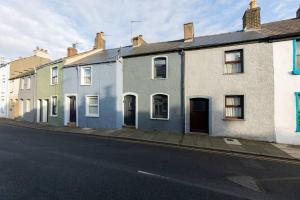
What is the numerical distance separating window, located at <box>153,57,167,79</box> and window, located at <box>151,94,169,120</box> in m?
1.58

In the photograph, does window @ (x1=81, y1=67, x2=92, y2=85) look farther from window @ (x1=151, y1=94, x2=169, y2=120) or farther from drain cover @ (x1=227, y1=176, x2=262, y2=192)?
drain cover @ (x1=227, y1=176, x2=262, y2=192)

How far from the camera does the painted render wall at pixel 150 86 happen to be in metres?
15.3

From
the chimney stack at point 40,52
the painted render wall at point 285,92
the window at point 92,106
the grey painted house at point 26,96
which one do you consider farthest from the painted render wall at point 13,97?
the painted render wall at point 285,92

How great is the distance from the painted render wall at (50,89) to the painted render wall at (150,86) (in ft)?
23.8

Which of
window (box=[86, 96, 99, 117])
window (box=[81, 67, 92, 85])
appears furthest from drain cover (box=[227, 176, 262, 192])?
window (box=[81, 67, 92, 85])

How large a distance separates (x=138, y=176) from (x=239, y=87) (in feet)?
32.6

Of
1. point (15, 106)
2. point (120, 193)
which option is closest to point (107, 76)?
point (120, 193)

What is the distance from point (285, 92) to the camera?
484 inches

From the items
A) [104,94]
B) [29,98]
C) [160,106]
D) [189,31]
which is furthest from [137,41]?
[29,98]

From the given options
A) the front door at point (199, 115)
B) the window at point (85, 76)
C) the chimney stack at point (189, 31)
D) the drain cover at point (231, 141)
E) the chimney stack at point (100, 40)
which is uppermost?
the chimney stack at point (100, 40)

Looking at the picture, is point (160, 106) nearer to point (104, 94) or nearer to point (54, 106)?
point (104, 94)

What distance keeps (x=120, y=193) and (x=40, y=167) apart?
11.3 ft

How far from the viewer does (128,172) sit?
21.5 feet

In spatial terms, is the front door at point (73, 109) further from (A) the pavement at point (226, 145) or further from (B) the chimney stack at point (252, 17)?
(B) the chimney stack at point (252, 17)
